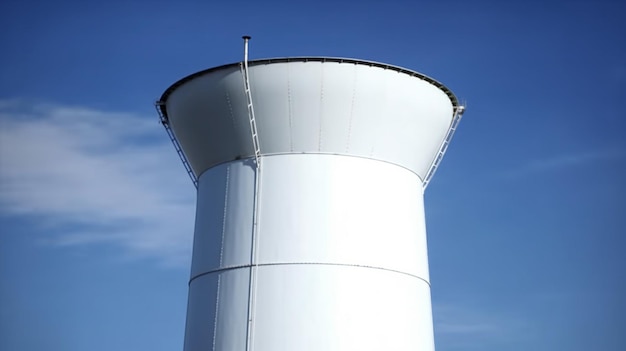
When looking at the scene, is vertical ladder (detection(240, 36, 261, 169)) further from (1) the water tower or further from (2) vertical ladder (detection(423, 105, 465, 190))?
(2) vertical ladder (detection(423, 105, 465, 190))

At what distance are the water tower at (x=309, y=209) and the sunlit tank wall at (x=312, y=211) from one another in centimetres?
3

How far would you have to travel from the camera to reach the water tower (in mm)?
16609

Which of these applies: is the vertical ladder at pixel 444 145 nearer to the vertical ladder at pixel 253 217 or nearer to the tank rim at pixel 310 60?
the tank rim at pixel 310 60

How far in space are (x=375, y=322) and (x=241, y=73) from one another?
6208 millimetres

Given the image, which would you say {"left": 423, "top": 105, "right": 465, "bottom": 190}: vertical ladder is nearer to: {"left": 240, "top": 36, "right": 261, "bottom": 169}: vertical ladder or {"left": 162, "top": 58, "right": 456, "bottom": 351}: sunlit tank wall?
{"left": 162, "top": 58, "right": 456, "bottom": 351}: sunlit tank wall

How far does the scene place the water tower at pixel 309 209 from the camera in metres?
16.6

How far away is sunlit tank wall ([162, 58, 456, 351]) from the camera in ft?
54.4

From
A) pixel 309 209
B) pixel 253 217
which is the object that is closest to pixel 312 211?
pixel 309 209

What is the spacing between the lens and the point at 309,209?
1709 centimetres

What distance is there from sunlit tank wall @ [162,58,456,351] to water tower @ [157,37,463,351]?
27 millimetres

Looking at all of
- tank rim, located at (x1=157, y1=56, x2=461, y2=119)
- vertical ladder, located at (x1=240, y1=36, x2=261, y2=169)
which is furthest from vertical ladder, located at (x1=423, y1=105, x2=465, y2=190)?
vertical ladder, located at (x1=240, y1=36, x2=261, y2=169)

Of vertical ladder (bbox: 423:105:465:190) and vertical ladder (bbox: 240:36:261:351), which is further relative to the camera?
vertical ladder (bbox: 423:105:465:190)

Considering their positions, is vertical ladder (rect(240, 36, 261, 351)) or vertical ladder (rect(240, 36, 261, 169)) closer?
vertical ladder (rect(240, 36, 261, 351))

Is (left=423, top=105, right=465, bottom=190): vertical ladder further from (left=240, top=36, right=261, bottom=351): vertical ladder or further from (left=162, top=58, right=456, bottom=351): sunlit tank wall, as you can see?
(left=240, top=36, right=261, bottom=351): vertical ladder
